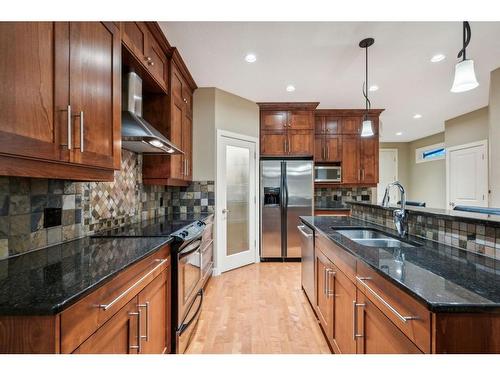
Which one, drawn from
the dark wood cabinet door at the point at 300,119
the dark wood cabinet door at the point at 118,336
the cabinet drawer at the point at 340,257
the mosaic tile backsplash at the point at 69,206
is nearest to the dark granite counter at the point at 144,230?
the mosaic tile backsplash at the point at 69,206

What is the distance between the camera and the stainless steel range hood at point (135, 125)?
185 centimetres

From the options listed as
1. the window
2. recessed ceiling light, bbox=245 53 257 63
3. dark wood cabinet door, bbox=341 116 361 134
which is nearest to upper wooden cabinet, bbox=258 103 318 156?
dark wood cabinet door, bbox=341 116 361 134

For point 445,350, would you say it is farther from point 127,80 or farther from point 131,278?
point 127,80

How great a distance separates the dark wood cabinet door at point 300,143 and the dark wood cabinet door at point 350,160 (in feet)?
2.79

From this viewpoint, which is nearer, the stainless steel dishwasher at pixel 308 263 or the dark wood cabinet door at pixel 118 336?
the dark wood cabinet door at pixel 118 336

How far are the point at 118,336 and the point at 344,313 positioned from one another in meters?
1.26

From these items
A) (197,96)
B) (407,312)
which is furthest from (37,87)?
(197,96)

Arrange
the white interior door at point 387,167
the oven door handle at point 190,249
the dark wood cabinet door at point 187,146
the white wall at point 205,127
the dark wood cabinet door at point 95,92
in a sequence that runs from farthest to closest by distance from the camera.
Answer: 1. the white interior door at point 387,167
2. the white wall at point 205,127
3. the dark wood cabinet door at point 187,146
4. the oven door handle at point 190,249
5. the dark wood cabinet door at point 95,92

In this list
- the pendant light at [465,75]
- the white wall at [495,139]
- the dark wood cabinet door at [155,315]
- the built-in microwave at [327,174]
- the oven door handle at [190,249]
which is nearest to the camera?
the dark wood cabinet door at [155,315]

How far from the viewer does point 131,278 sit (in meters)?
1.16

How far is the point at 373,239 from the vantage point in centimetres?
200

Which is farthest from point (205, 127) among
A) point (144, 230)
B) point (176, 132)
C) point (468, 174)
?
point (468, 174)

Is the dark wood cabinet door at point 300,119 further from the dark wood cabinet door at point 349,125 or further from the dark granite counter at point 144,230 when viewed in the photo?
the dark granite counter at point 144,230

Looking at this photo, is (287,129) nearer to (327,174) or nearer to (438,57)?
(327,174)
